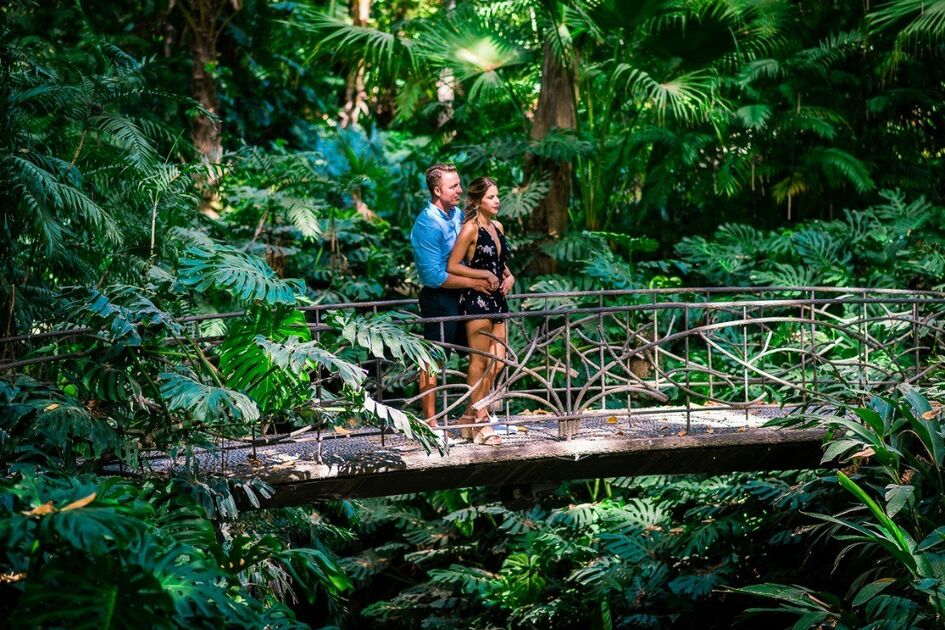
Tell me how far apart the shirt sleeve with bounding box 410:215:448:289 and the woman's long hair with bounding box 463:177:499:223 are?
7.9 inches

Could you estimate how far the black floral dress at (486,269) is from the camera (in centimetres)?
689

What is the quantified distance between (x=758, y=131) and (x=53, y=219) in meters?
7.99

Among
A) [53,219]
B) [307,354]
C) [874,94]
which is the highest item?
[874,94]

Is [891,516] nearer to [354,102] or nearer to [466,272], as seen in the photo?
[466,272]

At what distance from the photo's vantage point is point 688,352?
10.1m

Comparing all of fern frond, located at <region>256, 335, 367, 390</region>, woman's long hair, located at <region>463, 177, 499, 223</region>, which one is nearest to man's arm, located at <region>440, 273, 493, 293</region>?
woman's long hair, located at <region>463, 177, 499, 223</region>

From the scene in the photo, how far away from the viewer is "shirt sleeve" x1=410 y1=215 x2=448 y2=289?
6.86 meters

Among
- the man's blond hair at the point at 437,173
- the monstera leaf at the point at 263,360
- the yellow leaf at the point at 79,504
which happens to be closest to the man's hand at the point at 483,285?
the man's blond hair at the point at 437,173

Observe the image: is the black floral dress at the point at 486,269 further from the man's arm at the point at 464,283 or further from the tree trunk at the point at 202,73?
the tree trunk at the point at 202,73

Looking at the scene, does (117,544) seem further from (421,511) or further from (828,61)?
(828,61)

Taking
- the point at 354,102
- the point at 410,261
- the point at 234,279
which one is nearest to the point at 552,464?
→ the point at 234,279

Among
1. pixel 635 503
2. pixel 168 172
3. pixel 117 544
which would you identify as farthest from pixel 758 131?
pixel 117 544

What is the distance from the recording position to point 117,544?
15.0ft

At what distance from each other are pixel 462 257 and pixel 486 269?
176mm
